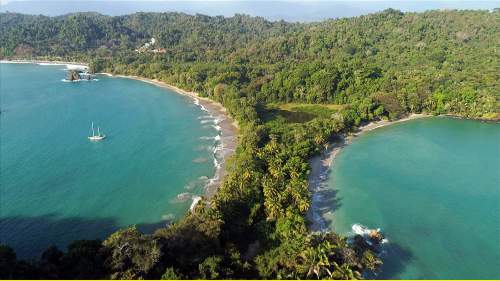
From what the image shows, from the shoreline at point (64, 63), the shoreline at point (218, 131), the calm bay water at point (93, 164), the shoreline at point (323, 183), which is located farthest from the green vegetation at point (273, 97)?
the calm bay water at point (93, 164)

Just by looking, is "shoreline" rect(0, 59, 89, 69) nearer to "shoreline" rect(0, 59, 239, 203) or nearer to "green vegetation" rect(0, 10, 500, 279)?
"green vegetation" rect(0, 10, 500, 279)

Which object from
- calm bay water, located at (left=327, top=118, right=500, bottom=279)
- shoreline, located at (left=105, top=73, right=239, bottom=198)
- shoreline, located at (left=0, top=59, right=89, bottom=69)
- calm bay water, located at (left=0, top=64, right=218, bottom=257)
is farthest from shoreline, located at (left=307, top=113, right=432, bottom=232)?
shoreline, located at (left=0, top=59, right=89, bottom=69)

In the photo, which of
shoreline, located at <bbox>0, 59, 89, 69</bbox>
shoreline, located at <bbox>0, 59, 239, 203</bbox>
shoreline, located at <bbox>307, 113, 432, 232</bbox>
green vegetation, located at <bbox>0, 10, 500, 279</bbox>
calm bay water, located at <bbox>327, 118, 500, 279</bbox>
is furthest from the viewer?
shoreline, located at <bbox>0, 59, 89, 69</bbox>

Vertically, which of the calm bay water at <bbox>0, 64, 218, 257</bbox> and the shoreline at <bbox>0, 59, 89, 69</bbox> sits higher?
the shoreline at <bbox>0, 59, 89, 69</bbox>

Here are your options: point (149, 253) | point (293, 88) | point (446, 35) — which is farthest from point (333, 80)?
point (149, 253)

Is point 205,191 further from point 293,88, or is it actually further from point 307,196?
point 293,88

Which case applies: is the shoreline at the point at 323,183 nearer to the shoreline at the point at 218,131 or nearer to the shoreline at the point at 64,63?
the shoreline at the point at 218,131

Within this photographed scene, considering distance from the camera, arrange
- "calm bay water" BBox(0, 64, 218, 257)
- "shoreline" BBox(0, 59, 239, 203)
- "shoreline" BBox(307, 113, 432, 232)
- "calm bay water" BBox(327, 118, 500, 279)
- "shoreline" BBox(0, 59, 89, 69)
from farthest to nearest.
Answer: "shoreline" BBox(0, 59, 89, 69)
"shoreline" BBox(0, 59, 239, 203)
"shoreline" BBox(307, 113, 432, 232)
"calm bay water" BBox(0, 64, 218, 257)
"calm bay water" BBox(327, 118, 500, 279)
